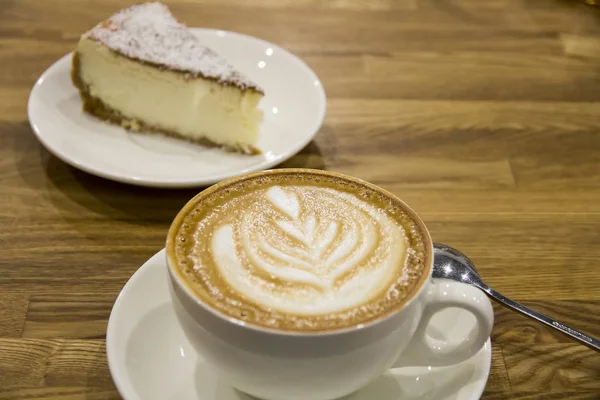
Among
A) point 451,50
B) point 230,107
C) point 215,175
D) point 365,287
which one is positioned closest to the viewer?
point 365,287

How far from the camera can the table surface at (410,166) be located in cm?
89

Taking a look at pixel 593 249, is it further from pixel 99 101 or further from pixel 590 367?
pixel 99 101

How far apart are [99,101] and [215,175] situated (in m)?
0.44

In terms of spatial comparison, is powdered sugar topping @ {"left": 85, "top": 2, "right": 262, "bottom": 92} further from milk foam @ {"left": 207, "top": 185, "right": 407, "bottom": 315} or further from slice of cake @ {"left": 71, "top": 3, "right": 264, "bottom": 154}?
milk foam @ {"left": 207, "top": 185, "right": 407, "bottom": 315}

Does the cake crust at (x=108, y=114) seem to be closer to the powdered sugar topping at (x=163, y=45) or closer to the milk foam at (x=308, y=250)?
the powdered sugar topping at (x=163, y=45)

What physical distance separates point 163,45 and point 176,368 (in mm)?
907

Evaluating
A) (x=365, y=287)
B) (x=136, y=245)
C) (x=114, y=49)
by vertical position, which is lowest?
(x=136, y=245)

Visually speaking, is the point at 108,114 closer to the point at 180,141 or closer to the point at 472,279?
the point at 180,141

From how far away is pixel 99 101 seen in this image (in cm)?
143

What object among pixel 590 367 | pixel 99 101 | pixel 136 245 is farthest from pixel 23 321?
pixel 590 367

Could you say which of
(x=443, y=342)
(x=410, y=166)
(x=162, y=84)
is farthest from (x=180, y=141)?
(x=443, y=342)

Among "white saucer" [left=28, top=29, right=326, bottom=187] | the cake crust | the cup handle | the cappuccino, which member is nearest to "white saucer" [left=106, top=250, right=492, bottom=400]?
the cup handle

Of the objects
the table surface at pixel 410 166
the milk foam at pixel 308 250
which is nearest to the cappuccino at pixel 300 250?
the milk foam at pixel 308 250

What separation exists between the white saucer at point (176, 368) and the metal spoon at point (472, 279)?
0.23 feet
